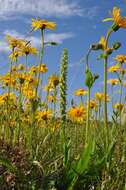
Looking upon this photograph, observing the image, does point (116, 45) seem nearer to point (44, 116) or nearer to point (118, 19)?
point (118, 19)

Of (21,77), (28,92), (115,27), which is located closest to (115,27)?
(115,27)

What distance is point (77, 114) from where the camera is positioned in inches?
194

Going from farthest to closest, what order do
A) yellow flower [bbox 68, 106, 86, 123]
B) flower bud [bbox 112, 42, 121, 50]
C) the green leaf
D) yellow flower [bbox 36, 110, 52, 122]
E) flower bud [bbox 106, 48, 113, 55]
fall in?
yellow flower [bbox 68, 106, 86, 123] < yellow flower [bbox 36, 110, 52, 122] < flower bud [bbox 112, 42, 121, 50] < flower bud [bbox 106, 48, 113, 55] < the green leaf

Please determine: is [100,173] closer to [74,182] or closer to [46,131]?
[74,182]

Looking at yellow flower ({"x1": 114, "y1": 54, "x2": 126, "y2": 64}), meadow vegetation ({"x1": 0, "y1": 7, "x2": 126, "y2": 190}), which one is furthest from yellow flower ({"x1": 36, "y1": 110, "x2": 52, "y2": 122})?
yellow flower ({"x1": 114, "y1": 54, "x2": 126, "y2": 64})

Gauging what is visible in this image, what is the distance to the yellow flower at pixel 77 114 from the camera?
4.91 metres

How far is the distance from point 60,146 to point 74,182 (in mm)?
798

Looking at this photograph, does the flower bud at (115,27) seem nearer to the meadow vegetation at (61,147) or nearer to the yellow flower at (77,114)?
the meadow vegetation at (61,147)

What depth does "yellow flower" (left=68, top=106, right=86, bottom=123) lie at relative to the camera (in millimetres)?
4910

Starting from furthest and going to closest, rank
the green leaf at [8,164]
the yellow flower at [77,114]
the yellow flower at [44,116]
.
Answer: the yellow flower at [77,114] → the yellow flower at [44,116] → the green leaf at [8,164]

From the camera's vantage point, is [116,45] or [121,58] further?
[121,58]

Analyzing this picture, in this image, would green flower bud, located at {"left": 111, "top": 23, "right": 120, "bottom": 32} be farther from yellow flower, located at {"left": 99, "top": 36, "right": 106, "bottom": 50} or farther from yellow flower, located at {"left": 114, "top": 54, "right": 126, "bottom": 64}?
yellow flower, located at {"left": 114, "top": 54, "right": 126, "bottom": 64}

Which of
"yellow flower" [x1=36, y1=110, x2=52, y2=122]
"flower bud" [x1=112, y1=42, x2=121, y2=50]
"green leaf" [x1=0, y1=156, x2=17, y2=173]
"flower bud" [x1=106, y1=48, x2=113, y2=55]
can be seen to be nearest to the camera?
"green leaf" [x1=0, y1=156, x2=17, y2=173]

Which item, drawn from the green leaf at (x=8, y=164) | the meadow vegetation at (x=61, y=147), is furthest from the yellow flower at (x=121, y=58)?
the green leaf at (x=8, y=164)
